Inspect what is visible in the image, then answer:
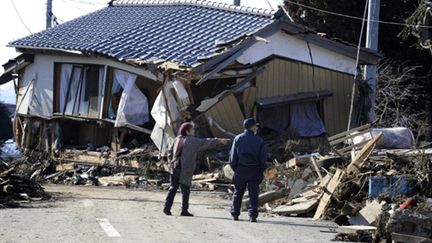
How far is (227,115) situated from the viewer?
22.4 metres

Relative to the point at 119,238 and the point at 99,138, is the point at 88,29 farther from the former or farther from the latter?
the point at 119,238

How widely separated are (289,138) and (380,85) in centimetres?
621

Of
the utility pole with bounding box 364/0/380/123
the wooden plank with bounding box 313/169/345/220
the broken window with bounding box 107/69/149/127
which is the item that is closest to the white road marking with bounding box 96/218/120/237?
the wooden plank with bounding box 313/169/345/220

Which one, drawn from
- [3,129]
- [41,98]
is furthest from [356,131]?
[3,129]

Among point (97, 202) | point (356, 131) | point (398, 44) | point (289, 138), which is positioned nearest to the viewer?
point (97, 202)

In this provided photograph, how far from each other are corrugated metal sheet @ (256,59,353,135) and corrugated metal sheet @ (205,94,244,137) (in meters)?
1.10

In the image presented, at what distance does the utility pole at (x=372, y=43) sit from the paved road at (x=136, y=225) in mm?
8599

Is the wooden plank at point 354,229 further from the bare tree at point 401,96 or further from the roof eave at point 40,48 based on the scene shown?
the roof eave at point 40,48

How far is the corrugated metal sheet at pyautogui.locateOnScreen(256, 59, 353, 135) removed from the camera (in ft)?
77.9

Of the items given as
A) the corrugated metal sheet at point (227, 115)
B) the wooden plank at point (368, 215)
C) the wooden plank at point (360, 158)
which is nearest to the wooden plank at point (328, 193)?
the wooden plank at point (360, 158)

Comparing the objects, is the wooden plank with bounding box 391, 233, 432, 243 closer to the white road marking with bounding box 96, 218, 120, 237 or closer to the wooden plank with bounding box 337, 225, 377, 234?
the wooden plank with bounding box 337, 225, 377, 234

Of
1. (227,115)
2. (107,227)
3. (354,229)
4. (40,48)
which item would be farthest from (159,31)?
(354,229)

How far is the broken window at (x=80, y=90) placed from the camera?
25.7 m

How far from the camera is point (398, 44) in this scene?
29.2 m
